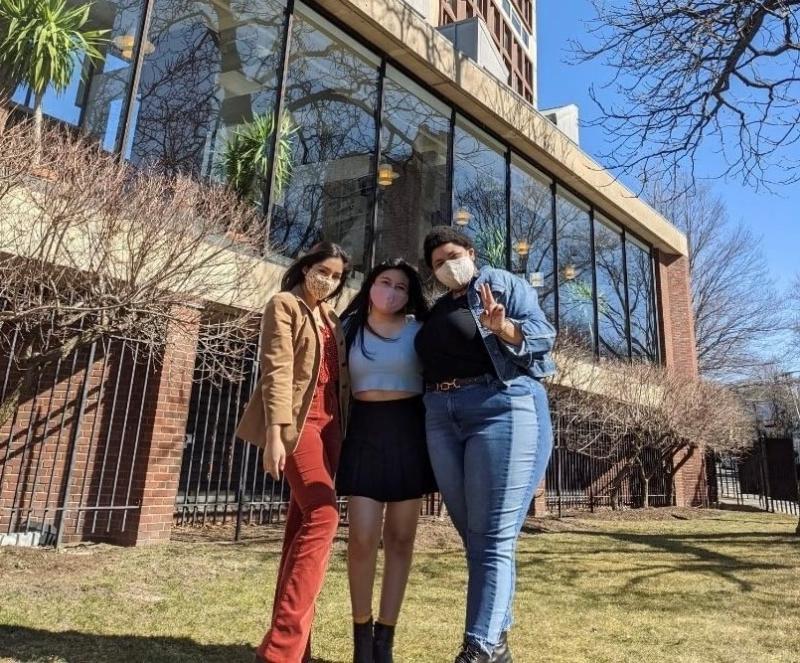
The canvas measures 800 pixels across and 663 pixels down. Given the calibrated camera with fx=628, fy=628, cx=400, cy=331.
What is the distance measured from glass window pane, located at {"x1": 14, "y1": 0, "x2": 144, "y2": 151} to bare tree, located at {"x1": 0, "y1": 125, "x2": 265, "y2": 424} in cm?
116

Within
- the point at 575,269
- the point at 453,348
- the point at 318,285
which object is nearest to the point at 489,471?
the point at 453,348

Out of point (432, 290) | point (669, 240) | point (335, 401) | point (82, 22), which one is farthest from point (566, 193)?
point (335, 401)

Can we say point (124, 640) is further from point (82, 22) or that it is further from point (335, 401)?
point (82, 22)

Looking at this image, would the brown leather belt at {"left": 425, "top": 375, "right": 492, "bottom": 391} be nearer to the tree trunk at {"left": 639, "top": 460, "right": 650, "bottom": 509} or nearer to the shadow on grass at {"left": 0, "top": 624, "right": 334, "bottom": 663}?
the shadow on grass at {"left": 0, "top": 624, "right": 334, "bottom": 663}

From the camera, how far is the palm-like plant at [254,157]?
840 centimetres

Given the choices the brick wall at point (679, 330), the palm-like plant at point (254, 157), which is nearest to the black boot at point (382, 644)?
the palm-like plant at point (254, 157)

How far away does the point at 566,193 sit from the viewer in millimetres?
15312

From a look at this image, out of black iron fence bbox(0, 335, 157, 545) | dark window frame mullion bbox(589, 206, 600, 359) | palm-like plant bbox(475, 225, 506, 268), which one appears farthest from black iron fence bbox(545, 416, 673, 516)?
black iron fence bbox(0, 335, 157, 545)

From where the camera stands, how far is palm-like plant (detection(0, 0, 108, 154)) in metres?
6.75

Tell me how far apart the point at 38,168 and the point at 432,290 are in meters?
3.78

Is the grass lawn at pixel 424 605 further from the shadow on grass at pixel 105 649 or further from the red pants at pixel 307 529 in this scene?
the red pants at pixel 307 529

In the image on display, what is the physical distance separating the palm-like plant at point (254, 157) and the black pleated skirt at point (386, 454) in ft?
20.5

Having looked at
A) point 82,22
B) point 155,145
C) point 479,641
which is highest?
point 82,22

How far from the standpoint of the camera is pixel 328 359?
2.71 m
